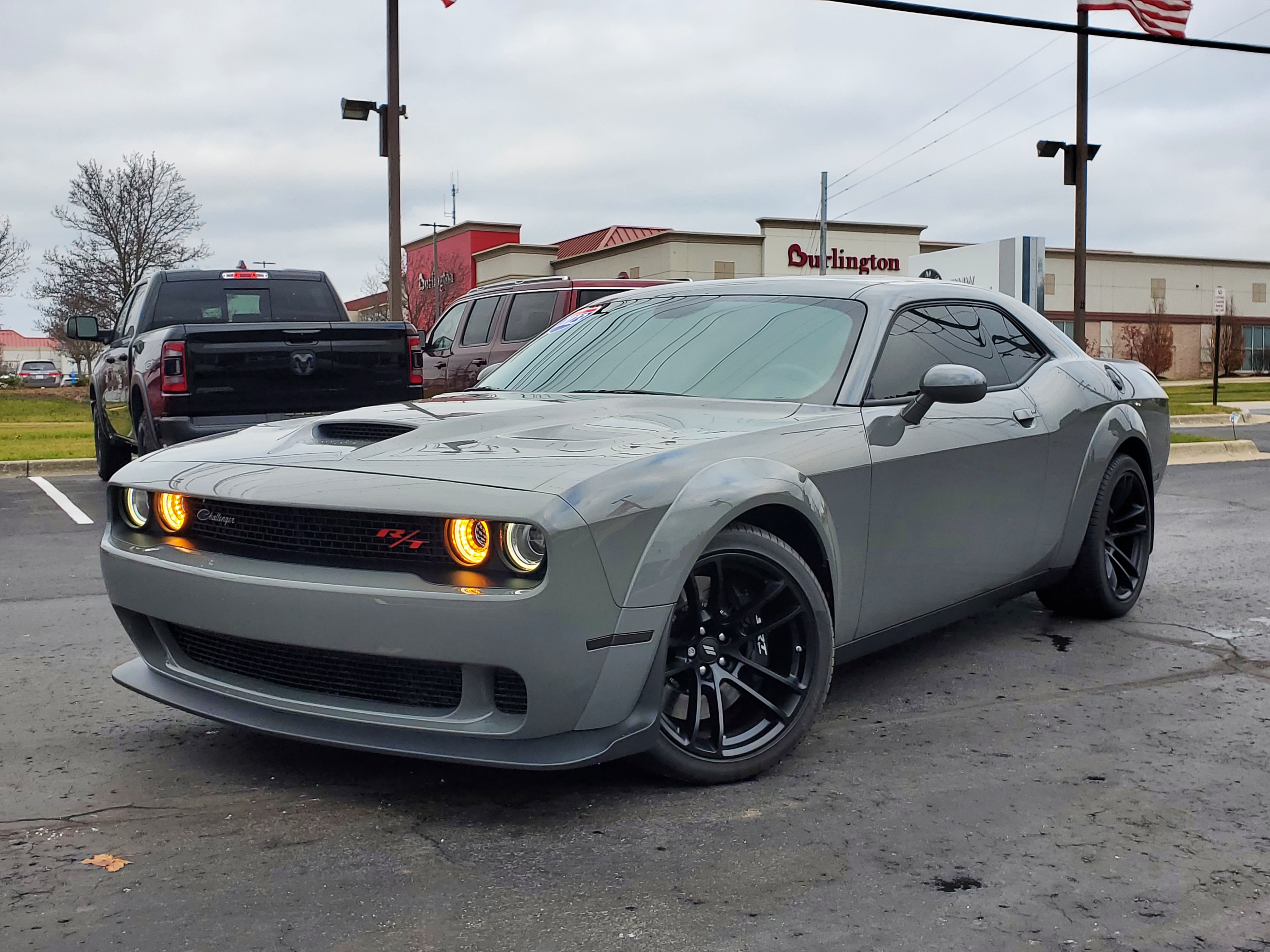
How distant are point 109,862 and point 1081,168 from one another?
19537mm

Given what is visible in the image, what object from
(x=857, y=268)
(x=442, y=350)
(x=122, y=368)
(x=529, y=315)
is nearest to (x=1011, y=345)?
(x=122, y=368)

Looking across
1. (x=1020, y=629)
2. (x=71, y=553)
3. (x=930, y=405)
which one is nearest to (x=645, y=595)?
(x=930, y=405)

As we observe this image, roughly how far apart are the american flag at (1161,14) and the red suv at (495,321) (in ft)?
24.0

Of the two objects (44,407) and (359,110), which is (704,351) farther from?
(44,407)

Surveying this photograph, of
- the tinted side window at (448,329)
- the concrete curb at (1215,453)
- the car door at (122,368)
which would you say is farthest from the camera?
the tinted side window at (448,329)

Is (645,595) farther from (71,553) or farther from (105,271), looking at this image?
(105,271)

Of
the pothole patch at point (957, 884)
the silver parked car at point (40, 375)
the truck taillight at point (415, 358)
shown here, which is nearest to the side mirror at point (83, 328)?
the truck taillight at point (415, 358)

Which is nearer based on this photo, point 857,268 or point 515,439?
point 515,439

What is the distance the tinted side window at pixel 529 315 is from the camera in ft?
43.2

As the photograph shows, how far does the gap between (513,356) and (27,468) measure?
900 cm

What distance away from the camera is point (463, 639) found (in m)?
2.92

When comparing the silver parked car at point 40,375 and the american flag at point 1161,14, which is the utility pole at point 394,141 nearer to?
the american flag at point 1161,14

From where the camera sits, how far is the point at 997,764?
3.62 meters

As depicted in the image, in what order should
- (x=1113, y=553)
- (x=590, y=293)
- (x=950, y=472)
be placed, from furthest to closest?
(x=590, y=293) < (x=1113, y=553) < (x=950, y=472)
